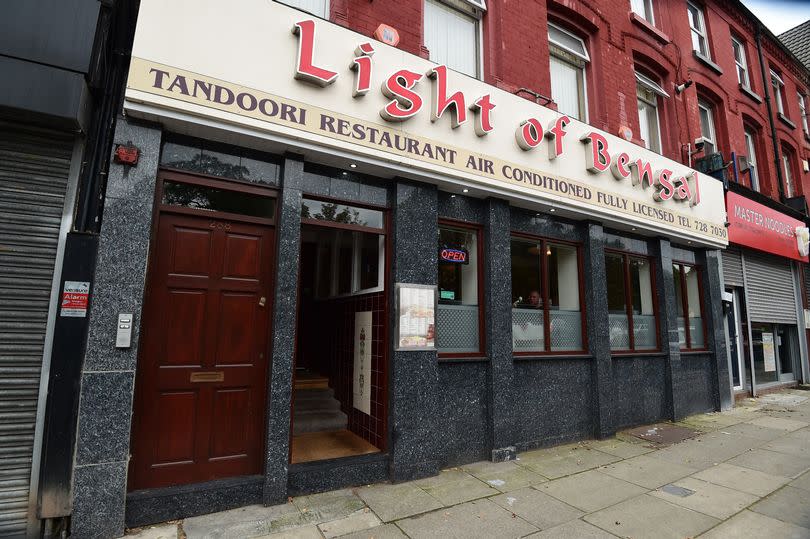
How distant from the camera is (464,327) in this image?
600cm

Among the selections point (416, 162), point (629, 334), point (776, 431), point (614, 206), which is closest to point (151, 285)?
point (416, 162)

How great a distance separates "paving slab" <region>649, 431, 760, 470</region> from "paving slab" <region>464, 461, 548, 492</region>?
2.33 metres

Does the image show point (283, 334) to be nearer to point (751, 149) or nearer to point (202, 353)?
point (202, 353)

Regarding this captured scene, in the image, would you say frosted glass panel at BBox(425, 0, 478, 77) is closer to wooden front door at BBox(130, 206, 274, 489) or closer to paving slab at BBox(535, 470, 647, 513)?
wooden front door at BBox(130, 206, 274, 489)

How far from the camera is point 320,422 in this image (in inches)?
251

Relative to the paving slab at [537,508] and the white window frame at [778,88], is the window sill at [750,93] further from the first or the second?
the paving slab at [537,508]

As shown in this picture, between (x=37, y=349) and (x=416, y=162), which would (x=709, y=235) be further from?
(x=37, y=349)

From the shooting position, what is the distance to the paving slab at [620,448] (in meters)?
6.26

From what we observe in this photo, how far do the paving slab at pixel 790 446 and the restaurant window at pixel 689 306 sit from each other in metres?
2.46

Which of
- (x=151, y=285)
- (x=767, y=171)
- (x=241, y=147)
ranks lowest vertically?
(x=151, y=285)

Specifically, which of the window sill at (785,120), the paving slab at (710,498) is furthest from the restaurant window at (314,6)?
the window sill at (785,120)

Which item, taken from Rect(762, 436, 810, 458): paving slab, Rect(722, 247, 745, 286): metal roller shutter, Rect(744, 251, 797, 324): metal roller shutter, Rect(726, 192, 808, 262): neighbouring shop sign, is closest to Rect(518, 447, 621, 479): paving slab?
Rect(762, 436, 810, 458): paving slab

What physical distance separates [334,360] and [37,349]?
421 centimetres

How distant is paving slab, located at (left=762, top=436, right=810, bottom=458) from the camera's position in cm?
635
